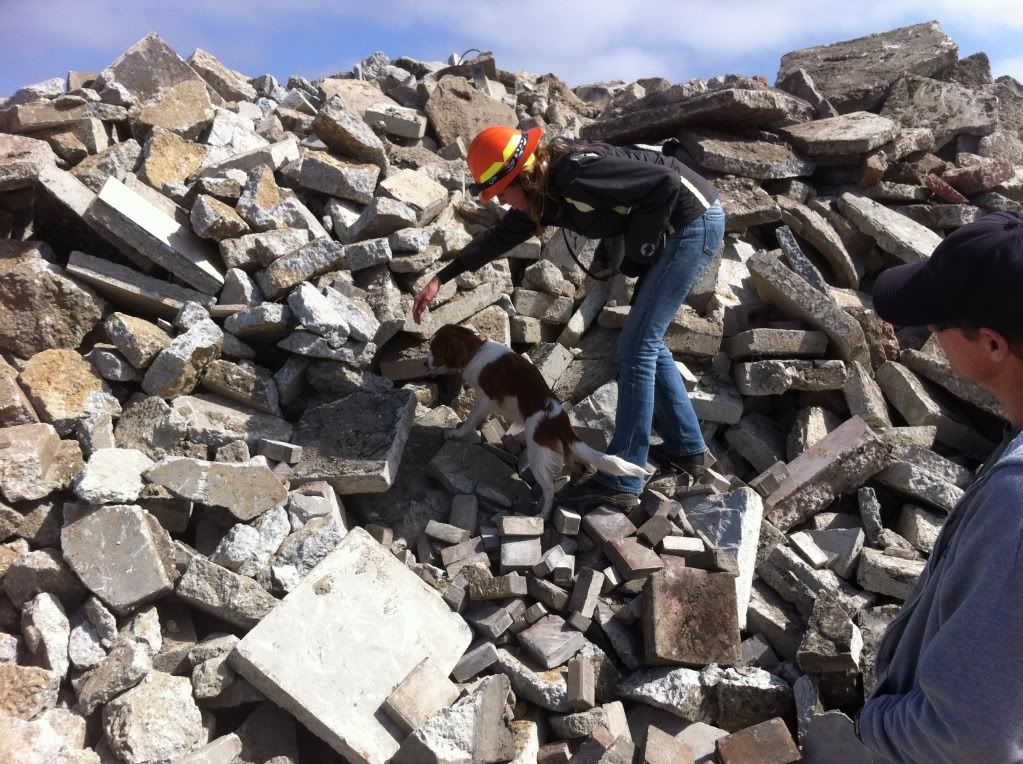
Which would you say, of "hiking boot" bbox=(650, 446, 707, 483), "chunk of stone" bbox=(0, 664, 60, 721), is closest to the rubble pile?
"chunk of stone" bbox=(0, 664, 60, 721)

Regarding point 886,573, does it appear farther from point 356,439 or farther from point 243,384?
point 243,384

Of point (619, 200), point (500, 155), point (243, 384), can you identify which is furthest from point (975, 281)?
point (243, 384)

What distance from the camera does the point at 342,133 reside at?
638 centimetres

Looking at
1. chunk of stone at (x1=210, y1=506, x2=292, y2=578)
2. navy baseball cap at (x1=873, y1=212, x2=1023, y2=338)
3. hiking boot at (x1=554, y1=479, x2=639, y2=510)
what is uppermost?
navy baseball cap at (x1=873, y1=212, x2=1023, y2=338)

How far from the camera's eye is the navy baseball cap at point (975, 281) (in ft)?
5.41

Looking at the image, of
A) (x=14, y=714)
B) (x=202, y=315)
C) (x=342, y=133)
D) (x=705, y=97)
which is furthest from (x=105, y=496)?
(x=705, y=97)

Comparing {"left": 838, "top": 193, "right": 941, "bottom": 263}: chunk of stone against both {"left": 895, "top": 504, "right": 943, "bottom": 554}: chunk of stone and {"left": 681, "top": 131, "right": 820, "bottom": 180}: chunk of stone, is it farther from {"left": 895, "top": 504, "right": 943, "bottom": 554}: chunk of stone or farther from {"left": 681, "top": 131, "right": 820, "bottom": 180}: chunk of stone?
{"left": 895, "top": 504, "right": 943, "bottom": 554}: chunk of stone

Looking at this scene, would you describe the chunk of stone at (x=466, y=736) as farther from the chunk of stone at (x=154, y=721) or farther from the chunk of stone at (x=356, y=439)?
the chunk of stone at (x=356, y=439)

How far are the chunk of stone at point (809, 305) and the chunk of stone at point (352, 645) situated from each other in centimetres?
350

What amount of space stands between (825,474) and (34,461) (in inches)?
187

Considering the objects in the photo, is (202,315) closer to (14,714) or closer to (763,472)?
(14,714)

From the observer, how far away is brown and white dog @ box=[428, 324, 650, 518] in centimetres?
461

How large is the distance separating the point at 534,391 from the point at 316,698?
7.20 feet

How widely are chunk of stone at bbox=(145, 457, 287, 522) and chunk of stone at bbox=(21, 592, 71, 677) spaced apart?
0.76 meters
